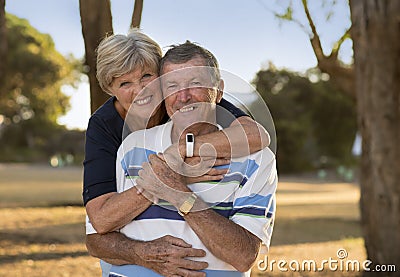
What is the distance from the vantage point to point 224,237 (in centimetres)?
180

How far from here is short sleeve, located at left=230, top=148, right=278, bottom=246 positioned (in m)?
1.83

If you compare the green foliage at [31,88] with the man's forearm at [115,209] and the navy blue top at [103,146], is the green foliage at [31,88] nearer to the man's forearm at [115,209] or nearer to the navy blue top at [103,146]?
the navy blue top at [103,146]

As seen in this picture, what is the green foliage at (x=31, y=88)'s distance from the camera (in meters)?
24.8

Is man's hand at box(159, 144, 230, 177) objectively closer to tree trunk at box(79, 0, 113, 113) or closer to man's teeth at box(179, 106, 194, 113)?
man's teeth at box(179, 106, 194, 113)

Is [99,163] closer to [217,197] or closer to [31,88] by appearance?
[217,197]

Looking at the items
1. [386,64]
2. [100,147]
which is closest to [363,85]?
[386,64]

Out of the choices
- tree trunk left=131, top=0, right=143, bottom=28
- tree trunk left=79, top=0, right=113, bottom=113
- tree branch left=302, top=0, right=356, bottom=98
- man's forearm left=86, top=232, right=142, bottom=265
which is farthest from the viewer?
tree branch left=302, top=0, right=356, bottom=98

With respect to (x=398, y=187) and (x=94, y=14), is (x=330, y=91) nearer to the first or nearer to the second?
(x=398, y=187)

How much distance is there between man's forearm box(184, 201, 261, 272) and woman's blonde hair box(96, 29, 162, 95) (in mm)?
491

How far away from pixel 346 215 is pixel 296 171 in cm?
1502

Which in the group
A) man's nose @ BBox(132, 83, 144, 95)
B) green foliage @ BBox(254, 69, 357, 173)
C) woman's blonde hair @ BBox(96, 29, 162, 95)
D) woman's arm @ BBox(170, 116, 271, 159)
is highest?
woman's blonde hair @ BBox(96, 29, 162, 95)

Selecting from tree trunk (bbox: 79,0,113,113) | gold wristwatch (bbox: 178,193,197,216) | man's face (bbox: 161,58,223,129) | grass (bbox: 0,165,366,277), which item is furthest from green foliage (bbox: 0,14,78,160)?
gold wristwatch (bbox: 178,193,197,216)

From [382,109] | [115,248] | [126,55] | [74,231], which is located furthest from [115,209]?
[74,231]

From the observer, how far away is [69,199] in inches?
554
